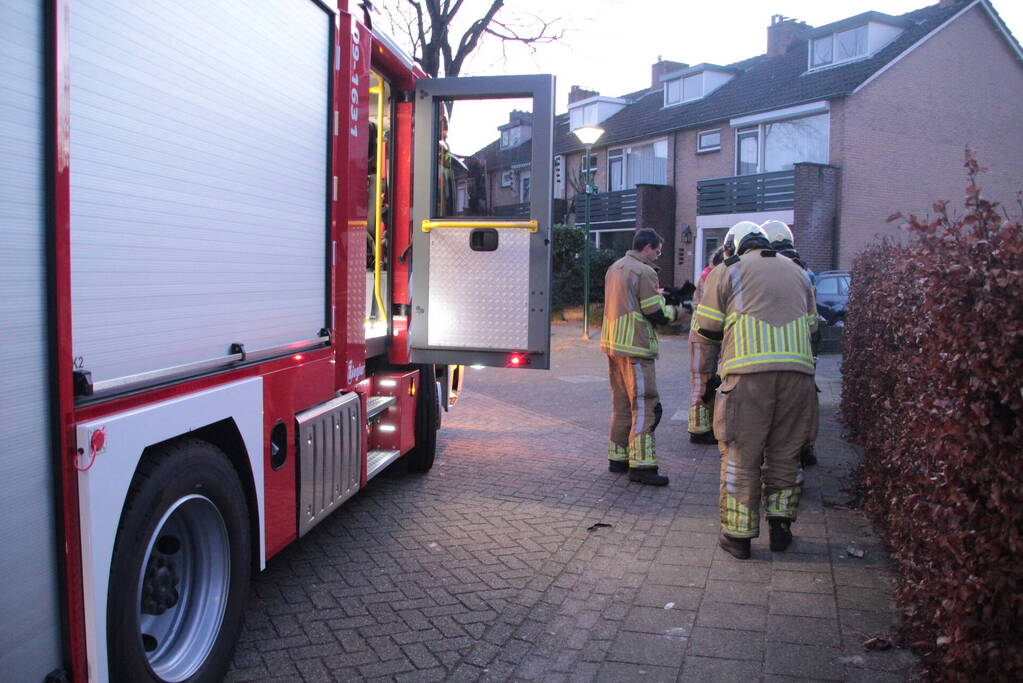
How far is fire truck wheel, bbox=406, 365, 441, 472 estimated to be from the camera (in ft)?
22.0

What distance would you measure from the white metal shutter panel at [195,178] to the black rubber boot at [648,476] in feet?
10.2

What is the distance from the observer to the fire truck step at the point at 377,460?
5557 millimetres

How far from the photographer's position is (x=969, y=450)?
2.75m

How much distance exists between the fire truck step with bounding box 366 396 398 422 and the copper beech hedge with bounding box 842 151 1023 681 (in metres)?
3.32

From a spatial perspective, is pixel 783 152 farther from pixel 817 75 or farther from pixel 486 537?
pixel 486 537

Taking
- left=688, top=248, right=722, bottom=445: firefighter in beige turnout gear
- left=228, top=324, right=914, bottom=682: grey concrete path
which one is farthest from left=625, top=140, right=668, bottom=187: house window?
left=228, top=324, right=914, bottom=682: grey concrete path

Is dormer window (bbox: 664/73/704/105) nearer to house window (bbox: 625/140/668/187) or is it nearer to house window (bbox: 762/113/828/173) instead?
house window (bbox: 625/140/668/187)

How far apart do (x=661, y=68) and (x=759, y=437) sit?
35134 millimetres

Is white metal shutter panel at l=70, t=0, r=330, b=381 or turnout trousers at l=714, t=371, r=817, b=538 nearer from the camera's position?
white metal shutter panel at l=70, t=0, r=330, b=381

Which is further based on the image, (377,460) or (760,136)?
(760,136)

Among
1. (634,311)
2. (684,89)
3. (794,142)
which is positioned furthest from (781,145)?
(634,311)

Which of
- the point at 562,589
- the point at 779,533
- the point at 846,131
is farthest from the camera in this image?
the point at 846,131

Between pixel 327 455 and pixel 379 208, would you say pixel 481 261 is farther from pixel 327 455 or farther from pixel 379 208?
pixel 327 455

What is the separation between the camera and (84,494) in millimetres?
2488
